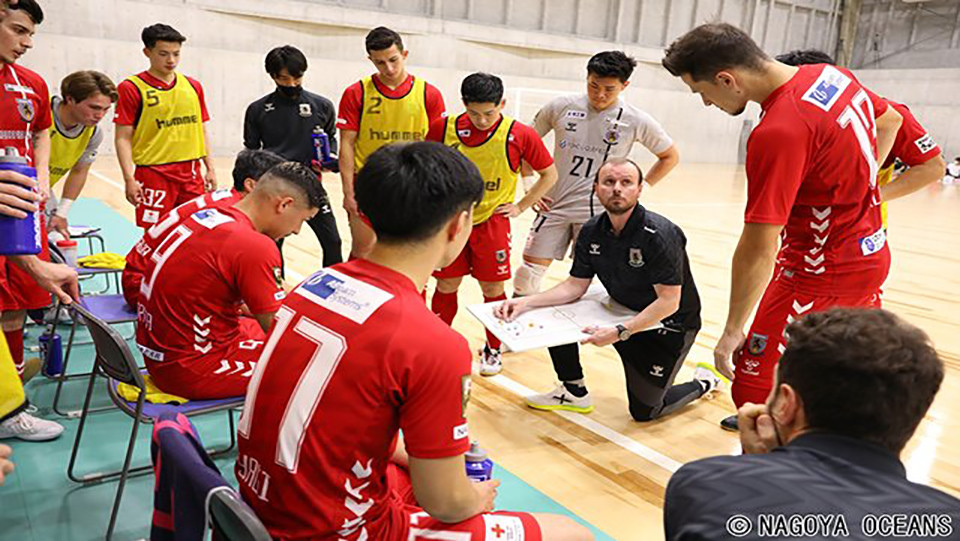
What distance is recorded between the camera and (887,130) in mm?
2627

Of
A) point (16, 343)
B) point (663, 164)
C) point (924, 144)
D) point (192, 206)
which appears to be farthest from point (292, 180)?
point (663, 164)

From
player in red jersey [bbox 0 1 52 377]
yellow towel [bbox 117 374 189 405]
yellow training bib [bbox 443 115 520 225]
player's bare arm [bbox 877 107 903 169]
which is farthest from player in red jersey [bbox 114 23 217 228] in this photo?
player's bare arm [bbox 877 107 903 169]

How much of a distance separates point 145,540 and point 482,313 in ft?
6.08

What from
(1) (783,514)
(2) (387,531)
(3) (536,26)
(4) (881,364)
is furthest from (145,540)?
(3) (536,26)

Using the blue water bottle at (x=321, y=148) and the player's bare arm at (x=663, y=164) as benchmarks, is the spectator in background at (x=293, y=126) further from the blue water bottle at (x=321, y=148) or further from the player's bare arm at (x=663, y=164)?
the player's bare arm at (x=663, y=164)

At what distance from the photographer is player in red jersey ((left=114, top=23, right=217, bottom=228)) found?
4.86 meters

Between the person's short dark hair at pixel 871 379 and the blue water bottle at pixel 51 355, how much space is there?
4049 mm

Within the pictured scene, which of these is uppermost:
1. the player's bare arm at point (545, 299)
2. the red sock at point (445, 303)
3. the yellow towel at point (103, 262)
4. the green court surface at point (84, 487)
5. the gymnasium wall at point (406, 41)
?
the gymnasium wall at point (406, 41)

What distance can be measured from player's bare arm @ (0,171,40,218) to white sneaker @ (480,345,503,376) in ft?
9.06

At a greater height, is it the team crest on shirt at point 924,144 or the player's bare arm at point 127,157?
the team crest on shirt at point 924,144

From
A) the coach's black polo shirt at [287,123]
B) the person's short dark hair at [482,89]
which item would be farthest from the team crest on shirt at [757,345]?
the coach's black polo shirt at [287,123]

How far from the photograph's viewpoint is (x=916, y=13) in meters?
25.0

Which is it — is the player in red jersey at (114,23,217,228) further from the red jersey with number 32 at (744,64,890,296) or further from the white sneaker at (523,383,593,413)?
the red jersey with number 32 at (744,64,890,296)

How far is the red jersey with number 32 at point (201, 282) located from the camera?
2592mm
